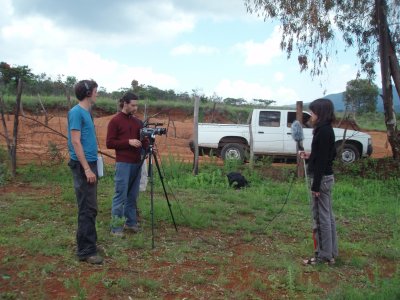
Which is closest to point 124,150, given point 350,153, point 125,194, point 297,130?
point 125,194

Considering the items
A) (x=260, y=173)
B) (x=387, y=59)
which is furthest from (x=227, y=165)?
(x=387, y=59)

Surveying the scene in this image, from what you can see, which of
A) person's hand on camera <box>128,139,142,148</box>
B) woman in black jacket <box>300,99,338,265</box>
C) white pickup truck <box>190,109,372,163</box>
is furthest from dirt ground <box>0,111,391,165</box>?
woman in black jacket <box>300,99,338,265</box>

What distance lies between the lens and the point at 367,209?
8.28m

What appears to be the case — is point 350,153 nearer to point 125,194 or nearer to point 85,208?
point 125,194

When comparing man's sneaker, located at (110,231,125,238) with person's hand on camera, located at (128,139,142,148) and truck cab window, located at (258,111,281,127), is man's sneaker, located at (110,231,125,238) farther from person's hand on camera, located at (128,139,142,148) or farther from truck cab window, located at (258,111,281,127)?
truck cab window, located at (258,111,281,127)

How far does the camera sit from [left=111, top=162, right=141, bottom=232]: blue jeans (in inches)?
227

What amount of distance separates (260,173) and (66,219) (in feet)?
18.6

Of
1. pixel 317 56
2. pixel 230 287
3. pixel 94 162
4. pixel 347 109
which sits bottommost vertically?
pixel 230 287

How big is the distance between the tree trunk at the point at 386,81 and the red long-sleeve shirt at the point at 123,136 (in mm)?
8558

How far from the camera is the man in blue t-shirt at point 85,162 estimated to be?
4633mm

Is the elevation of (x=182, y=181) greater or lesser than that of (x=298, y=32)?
lesser

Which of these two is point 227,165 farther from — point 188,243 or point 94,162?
point 94,162

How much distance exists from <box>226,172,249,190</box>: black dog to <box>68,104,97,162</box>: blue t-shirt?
539cm

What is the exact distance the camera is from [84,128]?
15.5 feet
